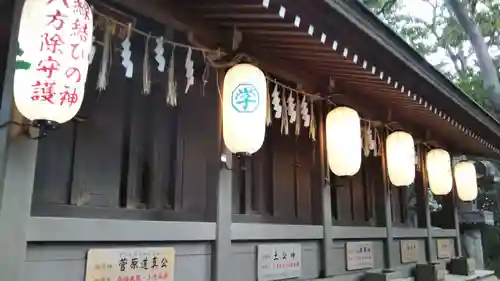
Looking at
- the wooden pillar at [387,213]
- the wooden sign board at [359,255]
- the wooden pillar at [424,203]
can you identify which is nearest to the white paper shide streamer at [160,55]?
the wooden sign board at [359,255]

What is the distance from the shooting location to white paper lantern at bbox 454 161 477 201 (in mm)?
7980

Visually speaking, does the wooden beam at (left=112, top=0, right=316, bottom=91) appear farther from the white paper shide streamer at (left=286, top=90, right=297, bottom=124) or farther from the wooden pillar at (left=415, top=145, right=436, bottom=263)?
the wooden pillar at (left=415, top=145, right=436, bottom=263)

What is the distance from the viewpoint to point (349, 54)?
13.0ft

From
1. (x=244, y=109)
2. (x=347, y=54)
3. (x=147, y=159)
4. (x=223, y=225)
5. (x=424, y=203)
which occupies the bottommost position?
(x=223, y=225)

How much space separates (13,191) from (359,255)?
14.3 feet

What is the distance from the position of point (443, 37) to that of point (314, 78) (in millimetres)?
17836

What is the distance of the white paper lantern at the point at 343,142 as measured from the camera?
15.1ft

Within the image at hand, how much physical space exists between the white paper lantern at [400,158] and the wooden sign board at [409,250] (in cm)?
139

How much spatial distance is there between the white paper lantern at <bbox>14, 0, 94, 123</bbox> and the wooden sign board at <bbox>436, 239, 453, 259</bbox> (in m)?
7.47

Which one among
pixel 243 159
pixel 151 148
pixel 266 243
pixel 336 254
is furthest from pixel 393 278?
pixel 151 148

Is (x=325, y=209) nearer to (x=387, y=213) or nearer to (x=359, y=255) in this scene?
(x=359, y=255)

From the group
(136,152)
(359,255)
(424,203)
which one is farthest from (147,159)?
(424,203)

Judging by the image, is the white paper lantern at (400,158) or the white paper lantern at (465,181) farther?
the white paper lantern at (465,181)

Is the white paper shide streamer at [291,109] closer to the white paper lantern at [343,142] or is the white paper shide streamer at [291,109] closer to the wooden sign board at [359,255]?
the white paper lantern at [343,142]
